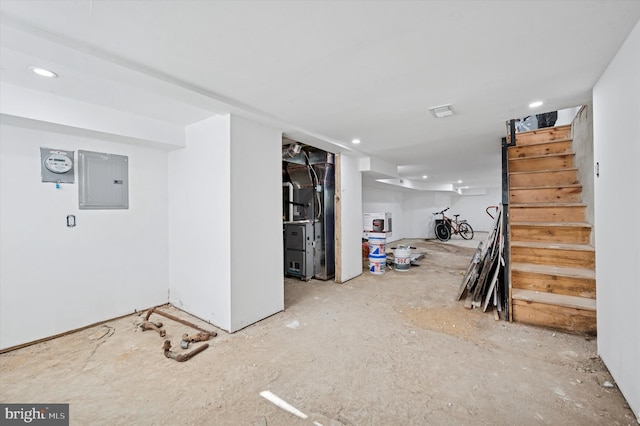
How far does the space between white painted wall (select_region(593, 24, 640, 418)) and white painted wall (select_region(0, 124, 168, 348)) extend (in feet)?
13.3

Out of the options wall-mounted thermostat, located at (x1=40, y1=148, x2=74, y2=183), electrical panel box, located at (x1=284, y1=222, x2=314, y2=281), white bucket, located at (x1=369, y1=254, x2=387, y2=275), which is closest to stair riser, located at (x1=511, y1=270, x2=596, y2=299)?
white bucket, located at (x1=369, y1=254, x2=387, y2=275)

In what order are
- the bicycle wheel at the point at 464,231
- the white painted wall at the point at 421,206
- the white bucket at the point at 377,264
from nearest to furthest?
the white bucket at the point at 377,264 → the white painted wall at the point at 421,206 → the bicycle wheel at the point at 464,231

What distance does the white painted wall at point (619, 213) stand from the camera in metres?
1.43

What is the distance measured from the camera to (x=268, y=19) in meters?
1.29

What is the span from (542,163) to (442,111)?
195 centimetres

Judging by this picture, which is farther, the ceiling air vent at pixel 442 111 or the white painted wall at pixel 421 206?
the white painted wall at pixel 421 206

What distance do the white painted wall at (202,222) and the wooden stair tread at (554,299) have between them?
2.93 meters

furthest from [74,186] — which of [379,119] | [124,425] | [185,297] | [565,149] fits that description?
[565,149]

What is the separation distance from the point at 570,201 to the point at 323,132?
3.03 metres

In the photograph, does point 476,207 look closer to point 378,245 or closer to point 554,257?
point 378,245

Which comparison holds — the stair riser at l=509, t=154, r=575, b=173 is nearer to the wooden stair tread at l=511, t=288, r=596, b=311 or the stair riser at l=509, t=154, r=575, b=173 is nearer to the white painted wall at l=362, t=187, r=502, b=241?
the wooden stair tread at l=511, t=288, r=596, b=311

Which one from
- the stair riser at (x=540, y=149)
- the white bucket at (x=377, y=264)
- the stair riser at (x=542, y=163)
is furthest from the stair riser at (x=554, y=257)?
the white bucket at (x=377, y=264)

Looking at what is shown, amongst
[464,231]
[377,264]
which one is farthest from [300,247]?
[464,231]

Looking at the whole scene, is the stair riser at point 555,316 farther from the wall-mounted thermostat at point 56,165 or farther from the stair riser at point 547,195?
the wall-mounted thermostat at point 56,165
